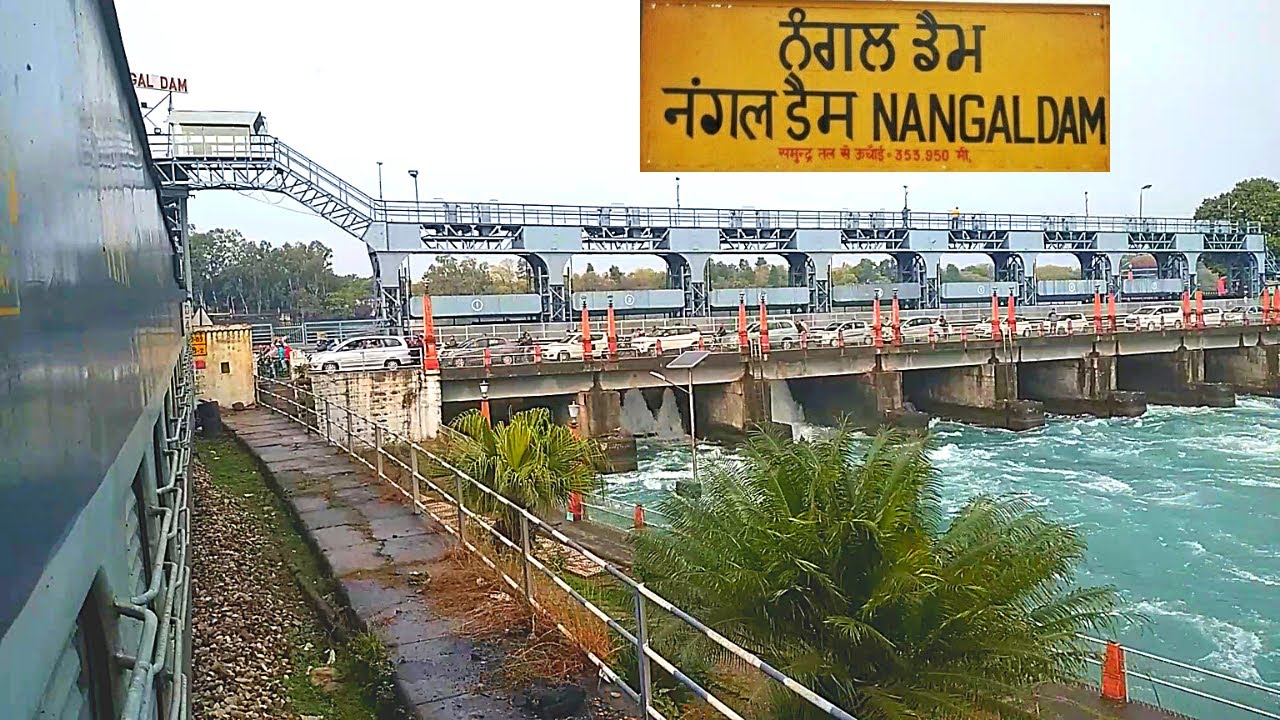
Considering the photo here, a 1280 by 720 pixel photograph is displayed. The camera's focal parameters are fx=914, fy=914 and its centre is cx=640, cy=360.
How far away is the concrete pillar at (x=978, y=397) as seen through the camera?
1057 inches

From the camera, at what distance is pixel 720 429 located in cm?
2545

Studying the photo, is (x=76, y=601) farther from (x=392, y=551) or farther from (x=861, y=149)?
(x=392, y=551)

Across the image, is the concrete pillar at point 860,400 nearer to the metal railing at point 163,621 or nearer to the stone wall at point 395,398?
the stone wall at point 395,398

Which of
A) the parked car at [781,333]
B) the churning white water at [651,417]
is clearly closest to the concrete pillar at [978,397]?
the parked car at [781,333]

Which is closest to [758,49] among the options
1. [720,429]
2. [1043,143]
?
[1043,143]

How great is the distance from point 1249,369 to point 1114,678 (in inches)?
1247

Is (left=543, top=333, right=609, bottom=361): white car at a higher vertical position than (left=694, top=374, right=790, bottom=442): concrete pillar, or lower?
higher

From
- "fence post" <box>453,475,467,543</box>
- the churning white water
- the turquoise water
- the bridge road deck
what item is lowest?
the turquoise water

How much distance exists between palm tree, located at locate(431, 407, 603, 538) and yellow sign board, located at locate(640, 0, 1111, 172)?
4946 mm

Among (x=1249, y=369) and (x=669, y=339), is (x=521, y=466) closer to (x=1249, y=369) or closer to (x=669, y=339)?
(x=669, y=339)

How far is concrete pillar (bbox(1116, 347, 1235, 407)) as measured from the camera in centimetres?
2967

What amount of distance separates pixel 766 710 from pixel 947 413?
26.5 metres

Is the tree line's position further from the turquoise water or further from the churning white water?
the turquoise water

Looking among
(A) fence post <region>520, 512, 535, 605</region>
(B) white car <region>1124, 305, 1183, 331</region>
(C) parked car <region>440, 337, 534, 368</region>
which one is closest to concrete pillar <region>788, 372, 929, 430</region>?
(C) parked car <region>440, 337, 534, 368</region>
